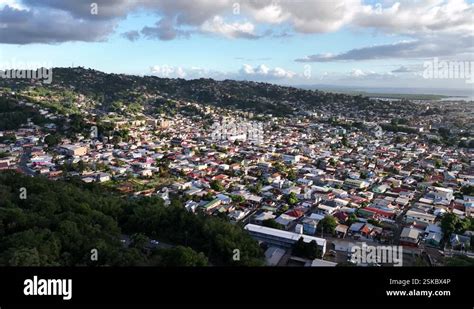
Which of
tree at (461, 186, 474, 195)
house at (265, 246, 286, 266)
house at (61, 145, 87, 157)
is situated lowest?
house at (265, 246, 286, 266)

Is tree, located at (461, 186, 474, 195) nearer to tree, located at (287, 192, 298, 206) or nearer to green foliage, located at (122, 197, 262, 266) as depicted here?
tree, located at (287, 192, 298, 206)

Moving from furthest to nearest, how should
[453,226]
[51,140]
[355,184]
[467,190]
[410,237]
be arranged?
[51,140], [355,184], [467,190], [453,226], [410,237]

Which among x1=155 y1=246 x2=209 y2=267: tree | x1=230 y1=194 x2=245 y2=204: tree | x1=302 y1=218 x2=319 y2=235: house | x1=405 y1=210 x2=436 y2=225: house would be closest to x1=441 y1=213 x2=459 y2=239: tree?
x1=405 y1=210 x2=436 y2=225: house

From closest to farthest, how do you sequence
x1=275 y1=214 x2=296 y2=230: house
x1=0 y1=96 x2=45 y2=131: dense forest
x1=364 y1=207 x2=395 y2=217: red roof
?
x1=275 y1=214 x2=296 y2=230: house → x1=364 y1=207 x2=395 y2=217: red roof → x1=0 y1=96 x2=45 y2=131: dense forest

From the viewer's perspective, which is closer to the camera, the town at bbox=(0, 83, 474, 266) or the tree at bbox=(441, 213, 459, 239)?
the town at bbox=(0, 83, 474, 266)

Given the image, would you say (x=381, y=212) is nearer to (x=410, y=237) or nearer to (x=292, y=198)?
(x=410, y=237)

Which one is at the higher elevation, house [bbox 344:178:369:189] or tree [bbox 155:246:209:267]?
house [bbox 344:178:369:189]

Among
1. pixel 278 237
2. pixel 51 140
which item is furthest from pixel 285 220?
pixel 51 140

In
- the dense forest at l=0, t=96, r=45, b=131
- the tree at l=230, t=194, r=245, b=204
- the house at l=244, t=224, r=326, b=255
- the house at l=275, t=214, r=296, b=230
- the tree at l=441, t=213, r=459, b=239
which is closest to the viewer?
the house at l=244, t=224, r=326, b=255

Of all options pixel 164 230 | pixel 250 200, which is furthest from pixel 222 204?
pixel 164 230
